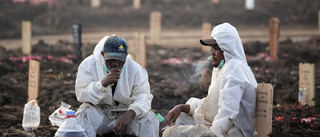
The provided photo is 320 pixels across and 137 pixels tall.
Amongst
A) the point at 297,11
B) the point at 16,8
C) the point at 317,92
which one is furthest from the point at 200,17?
the point at 317,92

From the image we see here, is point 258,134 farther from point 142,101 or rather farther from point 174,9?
point 174,9

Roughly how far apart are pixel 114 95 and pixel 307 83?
3.69 metres

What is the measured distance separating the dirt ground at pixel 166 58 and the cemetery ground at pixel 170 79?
0.04 feet

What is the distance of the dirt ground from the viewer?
8.21 meters

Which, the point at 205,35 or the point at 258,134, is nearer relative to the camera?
the point at 258,134

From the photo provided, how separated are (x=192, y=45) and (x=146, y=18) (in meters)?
6.36

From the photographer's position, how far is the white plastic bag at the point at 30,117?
22.3 ft

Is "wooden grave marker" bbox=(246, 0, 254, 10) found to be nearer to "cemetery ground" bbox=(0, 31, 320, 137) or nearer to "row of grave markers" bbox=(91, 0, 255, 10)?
"row of grave markers" bbox=(91, 0, 255, 10)

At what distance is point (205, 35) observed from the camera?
14.8m

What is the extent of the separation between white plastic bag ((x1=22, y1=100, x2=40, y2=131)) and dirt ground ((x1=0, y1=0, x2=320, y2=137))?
0.12 metres

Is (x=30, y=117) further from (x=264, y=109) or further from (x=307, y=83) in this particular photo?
(x=307, y=83)

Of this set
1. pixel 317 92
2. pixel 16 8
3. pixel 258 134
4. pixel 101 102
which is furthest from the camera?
pixel 16 8

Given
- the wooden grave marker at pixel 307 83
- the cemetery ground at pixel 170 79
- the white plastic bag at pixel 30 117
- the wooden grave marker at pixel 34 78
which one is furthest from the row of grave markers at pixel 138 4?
the white plastic bag at pixel 30 117

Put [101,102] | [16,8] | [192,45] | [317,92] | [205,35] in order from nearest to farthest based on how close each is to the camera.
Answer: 1. [101,102]
2. [317,92]
3. [205,35]
4. [192,45]
5. [16,8]
